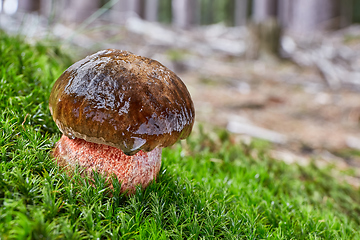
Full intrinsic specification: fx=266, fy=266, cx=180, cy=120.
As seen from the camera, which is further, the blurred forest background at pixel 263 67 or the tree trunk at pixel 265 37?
the tree trunk at pixel 265 37

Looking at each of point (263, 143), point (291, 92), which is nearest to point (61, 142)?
point (263, 143)

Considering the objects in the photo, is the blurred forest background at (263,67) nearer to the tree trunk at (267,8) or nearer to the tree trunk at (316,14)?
the tree trunk at (316,14)

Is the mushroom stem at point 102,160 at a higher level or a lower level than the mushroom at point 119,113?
lower

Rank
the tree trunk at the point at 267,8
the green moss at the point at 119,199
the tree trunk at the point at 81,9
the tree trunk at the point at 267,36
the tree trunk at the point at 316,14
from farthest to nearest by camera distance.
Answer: the tree trunk at the point at 267,8
the tree trunk at the point at 316,14
the tree trunk at the point at 81,9
the tree trunk at the point at 267,36
the green moss at the point at 119,199

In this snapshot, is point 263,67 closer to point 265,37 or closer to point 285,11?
point 265,37

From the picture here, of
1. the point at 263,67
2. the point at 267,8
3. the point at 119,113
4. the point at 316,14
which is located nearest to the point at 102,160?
the point at 119,113

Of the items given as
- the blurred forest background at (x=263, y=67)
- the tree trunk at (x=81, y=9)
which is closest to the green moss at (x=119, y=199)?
the blurred forest background at (x=263, y=67)

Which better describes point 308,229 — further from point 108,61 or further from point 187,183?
point 108,61
